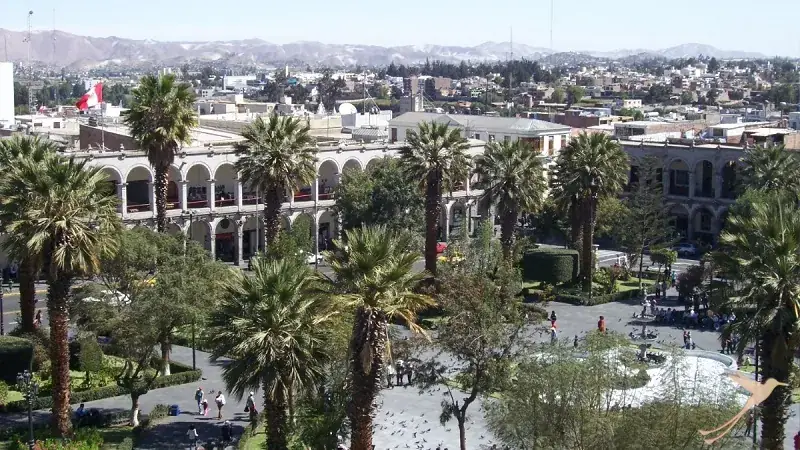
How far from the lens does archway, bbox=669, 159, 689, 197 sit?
3051 inches

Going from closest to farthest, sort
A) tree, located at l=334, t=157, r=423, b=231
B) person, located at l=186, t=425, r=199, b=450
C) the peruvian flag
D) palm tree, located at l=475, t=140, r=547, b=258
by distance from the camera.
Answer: person, located at l=186, t=425, r=199, b=450, palm tree, located at l=475, t=140, r=547, b=258, tree, located at l=334, t=157, r=423, b=231, the peruvian flag

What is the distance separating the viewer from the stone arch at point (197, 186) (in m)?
65.8

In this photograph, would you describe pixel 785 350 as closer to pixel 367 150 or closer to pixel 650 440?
pixel 650 440

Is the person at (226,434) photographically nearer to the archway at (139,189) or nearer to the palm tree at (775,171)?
the archway at (139,189)

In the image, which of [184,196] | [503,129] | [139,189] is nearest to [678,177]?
[503,129]

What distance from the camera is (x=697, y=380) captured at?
78.6 feet

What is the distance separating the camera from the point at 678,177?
256ft

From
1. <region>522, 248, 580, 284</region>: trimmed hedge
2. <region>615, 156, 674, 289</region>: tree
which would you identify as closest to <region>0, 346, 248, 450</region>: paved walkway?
<region>522, 248, 580, 284</region>: trimmed hedge

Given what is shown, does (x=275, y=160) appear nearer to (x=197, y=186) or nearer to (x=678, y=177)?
(x=197, y=186)

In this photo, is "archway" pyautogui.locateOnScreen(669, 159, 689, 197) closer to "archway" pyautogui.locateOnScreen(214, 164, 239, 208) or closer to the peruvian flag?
"archway" pyautogui.locateOnScreen(214, 164, 239, 208)

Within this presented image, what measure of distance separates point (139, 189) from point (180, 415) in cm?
3028

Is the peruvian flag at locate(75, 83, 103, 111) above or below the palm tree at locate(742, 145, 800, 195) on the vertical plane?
above

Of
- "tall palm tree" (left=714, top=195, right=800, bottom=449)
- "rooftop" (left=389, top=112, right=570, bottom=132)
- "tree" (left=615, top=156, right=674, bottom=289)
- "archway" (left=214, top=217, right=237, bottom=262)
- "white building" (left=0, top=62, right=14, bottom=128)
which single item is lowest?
"archway" (left=214, top=217, right=237, bottom=262)

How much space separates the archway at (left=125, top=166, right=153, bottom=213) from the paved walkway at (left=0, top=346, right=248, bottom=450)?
23.4 m
